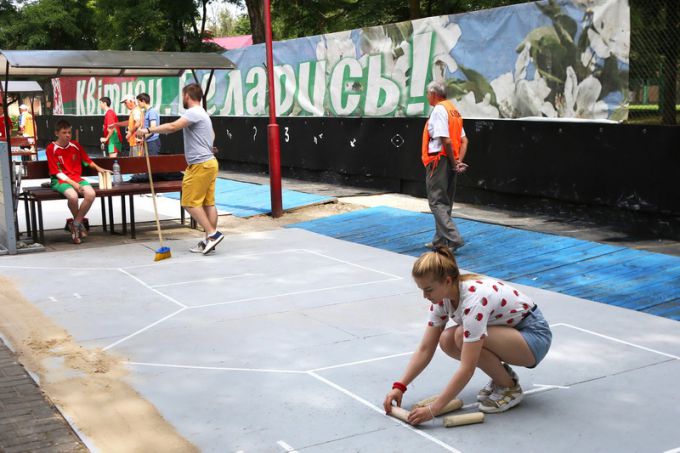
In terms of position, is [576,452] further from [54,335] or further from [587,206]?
[587,206]

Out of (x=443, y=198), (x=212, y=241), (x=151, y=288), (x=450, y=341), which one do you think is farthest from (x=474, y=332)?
(x=212, y=241)

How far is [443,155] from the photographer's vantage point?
30.6ft

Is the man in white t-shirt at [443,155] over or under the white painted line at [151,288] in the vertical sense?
over

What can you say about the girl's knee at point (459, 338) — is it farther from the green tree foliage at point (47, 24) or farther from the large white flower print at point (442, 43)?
the green tree foliage at point (47, 24)

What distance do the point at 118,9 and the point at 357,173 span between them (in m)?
21.2

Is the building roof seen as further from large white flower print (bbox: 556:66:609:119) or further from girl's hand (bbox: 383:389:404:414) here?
girl's hand (bbox: 383:389:404:414)

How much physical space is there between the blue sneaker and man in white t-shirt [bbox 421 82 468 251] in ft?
8.80

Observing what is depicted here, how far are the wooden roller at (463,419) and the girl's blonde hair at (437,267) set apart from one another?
0.85 m

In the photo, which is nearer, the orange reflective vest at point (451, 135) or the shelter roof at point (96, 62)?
the orange reflective vest at point (451, 135)

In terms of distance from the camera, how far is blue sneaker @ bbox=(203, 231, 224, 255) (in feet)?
32.9

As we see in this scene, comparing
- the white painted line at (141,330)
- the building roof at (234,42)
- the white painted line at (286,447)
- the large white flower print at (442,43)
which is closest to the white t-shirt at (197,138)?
the white painted line at (141,330)

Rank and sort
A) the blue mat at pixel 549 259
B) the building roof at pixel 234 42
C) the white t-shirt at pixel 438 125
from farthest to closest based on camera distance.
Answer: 1. the building roof at pixel 234 42
2. the white t-shirt at pixel 438 125
3. the blue mat at pixel 549 259

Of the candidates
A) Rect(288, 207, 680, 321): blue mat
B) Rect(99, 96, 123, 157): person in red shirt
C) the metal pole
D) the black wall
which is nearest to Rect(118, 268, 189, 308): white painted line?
Rect(288, 207, 680, 321): blue mat

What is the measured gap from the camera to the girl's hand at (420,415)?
14.6 feet
